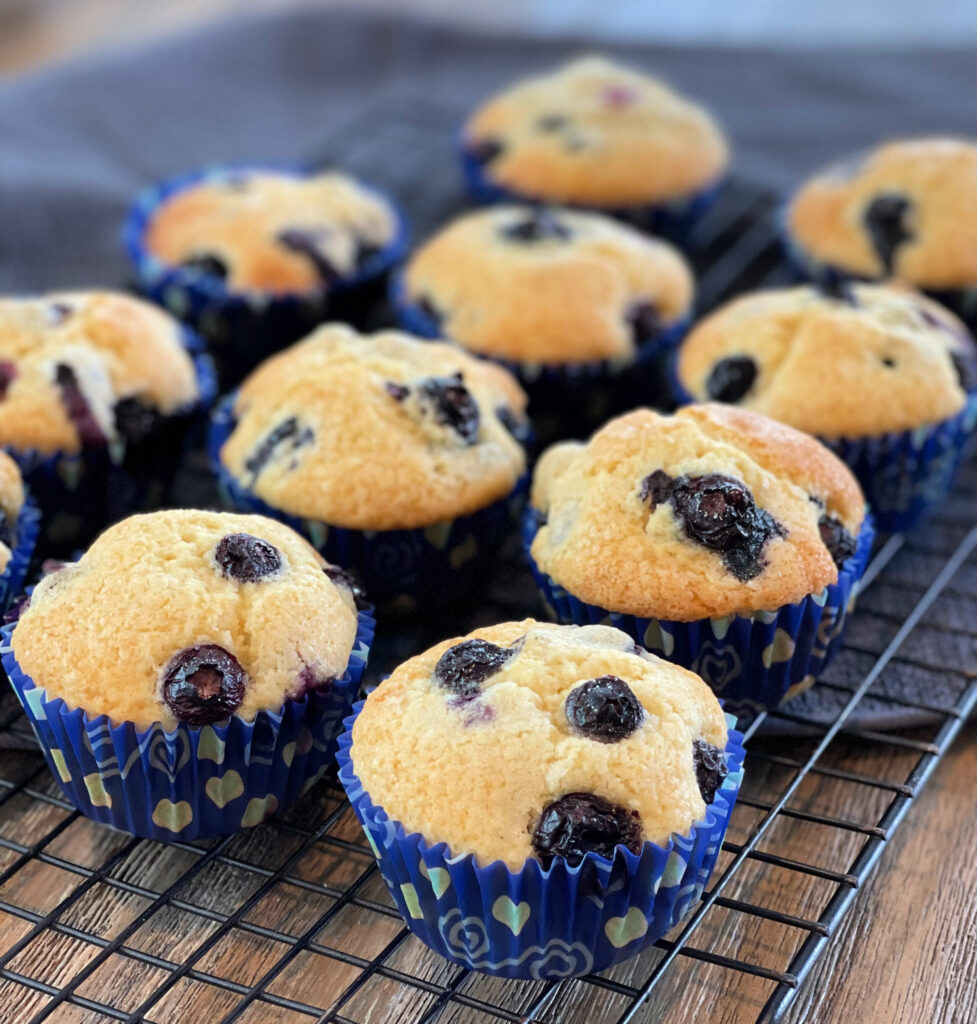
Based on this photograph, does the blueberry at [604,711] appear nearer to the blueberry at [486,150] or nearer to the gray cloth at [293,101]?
the gray cloth at [293,101]

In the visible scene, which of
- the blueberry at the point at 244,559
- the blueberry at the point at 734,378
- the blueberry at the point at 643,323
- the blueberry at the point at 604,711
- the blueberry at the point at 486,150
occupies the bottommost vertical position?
the blueberry at the point at 643,323

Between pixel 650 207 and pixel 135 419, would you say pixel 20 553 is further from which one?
pixel 650 207

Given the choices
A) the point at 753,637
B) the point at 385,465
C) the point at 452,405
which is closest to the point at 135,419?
the point at 385,465

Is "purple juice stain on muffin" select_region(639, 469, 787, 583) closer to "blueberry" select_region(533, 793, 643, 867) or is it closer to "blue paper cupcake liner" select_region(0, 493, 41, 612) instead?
"blueberry" select_region(533, 793, 643, 867)

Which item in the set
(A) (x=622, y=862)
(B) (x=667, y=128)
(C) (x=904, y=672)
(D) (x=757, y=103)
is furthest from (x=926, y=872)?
(D) (x=757, y=103)

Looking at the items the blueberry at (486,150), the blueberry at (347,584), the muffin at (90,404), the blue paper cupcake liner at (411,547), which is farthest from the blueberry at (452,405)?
the blueberry at (486,150)

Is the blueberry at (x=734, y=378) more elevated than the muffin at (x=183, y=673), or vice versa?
the muffin at (x=183, y=673)

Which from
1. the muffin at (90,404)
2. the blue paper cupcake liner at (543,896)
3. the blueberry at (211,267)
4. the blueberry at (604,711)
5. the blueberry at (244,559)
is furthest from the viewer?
the blueberry at (211,267)

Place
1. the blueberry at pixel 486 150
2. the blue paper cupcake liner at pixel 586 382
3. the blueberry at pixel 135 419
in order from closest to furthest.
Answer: the blueberry at pixel 135 419 < the blue paper cupcake liner at pixel 586 382 < the blueberry at pixel 486 150
